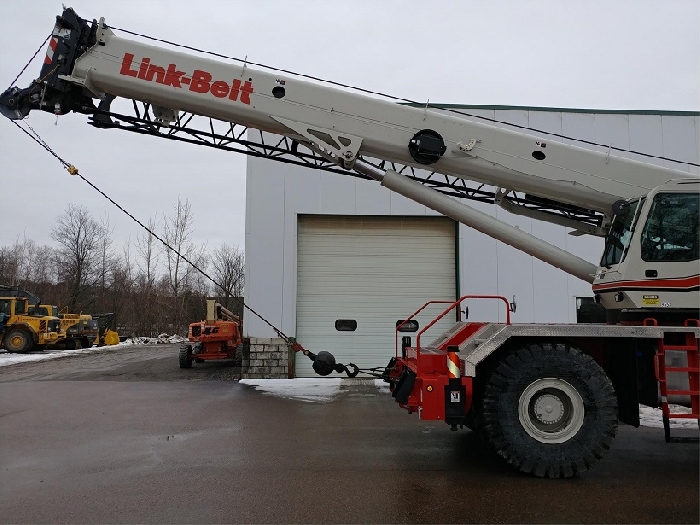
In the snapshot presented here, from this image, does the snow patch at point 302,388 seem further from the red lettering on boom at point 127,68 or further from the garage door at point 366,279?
the red lettering on boom at point 127,68

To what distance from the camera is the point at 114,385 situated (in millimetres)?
12469

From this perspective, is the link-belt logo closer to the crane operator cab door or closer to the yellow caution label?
the crane operator cab door

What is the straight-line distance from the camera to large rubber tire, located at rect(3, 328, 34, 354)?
78.3ft

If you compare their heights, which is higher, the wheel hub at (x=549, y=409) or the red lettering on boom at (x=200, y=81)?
the red lettering on boom at (x=200, y=81)

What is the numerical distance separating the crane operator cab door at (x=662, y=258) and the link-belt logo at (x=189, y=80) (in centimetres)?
461

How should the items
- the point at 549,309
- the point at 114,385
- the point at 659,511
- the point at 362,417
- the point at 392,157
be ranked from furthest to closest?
the point at 549,309
the point at 114,385
the point at 362,417
the point at 392,157
the point at 659,511

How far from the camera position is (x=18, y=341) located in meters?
24.0

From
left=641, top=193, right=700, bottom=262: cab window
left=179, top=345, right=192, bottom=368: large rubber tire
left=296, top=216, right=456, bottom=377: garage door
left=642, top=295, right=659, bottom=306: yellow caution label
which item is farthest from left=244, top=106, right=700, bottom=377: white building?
left=642, top=295, right=659, bottom=306: yellow caution label

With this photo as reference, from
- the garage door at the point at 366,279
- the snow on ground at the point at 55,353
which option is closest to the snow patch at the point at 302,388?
the garage door at the point at 366,279

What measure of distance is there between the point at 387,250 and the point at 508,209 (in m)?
6.63

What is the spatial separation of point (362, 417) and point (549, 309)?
7.18 meters

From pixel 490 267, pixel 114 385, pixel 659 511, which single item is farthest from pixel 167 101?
pixel 490 267

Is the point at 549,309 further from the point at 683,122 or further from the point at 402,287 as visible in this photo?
the point at 683,122

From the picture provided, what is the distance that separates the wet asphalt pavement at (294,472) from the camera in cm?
428
